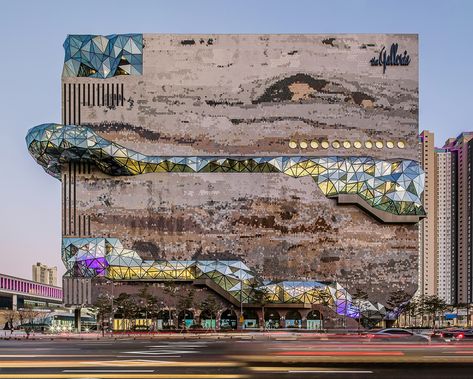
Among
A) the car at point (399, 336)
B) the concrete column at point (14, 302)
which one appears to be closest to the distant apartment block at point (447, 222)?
the concrete column at point (14, 302)

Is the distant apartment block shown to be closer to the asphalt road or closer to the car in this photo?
the car

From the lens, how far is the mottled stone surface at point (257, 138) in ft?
316

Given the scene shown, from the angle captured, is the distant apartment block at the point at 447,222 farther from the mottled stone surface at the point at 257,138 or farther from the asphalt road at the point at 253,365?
the asphalt road at the point at 253,365

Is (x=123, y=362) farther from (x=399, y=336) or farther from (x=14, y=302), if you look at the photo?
(x=14, y=302)

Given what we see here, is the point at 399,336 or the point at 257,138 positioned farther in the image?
the point at 257,138

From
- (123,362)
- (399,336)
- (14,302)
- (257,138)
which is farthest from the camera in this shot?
(14,302)

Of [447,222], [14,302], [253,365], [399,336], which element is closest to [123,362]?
[253,365]

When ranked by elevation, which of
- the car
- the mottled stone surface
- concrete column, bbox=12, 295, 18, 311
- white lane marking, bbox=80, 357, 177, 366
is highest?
the mottled stone surface

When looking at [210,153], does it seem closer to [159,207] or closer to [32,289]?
[159,207]

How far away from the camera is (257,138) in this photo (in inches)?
3922

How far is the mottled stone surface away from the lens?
316 feet

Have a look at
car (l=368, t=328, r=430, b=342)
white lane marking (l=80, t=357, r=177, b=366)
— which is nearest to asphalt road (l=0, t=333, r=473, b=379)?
white lane marking (l=80, t=357, r=177, b=366)

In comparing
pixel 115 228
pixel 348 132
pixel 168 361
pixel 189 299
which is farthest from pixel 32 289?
pixel 168 361

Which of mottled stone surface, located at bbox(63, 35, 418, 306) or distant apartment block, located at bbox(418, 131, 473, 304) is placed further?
distant apartment block, located at bbox(418, 131, 473, 304)
